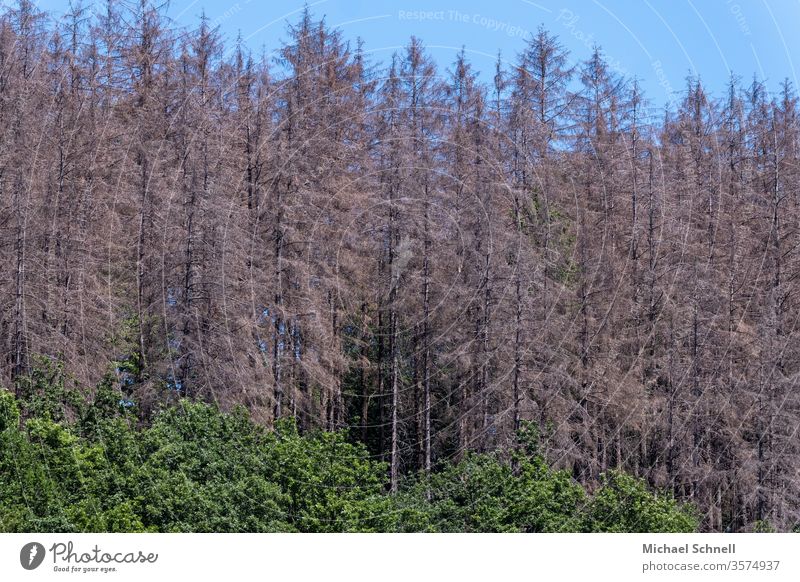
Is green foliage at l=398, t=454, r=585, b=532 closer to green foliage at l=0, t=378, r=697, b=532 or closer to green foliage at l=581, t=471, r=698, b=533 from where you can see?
green foliage at l=0, t=378, r=697, b=532

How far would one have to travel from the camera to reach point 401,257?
31.3m

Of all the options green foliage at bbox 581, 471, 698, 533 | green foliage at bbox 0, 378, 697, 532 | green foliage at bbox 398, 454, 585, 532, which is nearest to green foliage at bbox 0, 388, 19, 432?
green foliage at bbox 0, 378, 697, 532

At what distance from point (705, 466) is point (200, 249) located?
14.8 metres

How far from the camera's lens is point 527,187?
30.8m

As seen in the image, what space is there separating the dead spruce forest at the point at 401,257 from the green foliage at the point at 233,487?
7.47ft

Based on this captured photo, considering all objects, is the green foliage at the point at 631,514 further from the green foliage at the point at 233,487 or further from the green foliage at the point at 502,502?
the green foliage at the point at 502,502

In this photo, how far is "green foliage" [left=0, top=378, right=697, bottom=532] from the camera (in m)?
22.4

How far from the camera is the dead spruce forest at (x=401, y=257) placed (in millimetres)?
28531

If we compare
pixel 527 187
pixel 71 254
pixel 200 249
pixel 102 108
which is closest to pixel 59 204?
pixel 71 254

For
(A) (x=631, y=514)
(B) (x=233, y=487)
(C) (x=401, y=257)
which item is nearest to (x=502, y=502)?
(A) (x=631, y=514)
